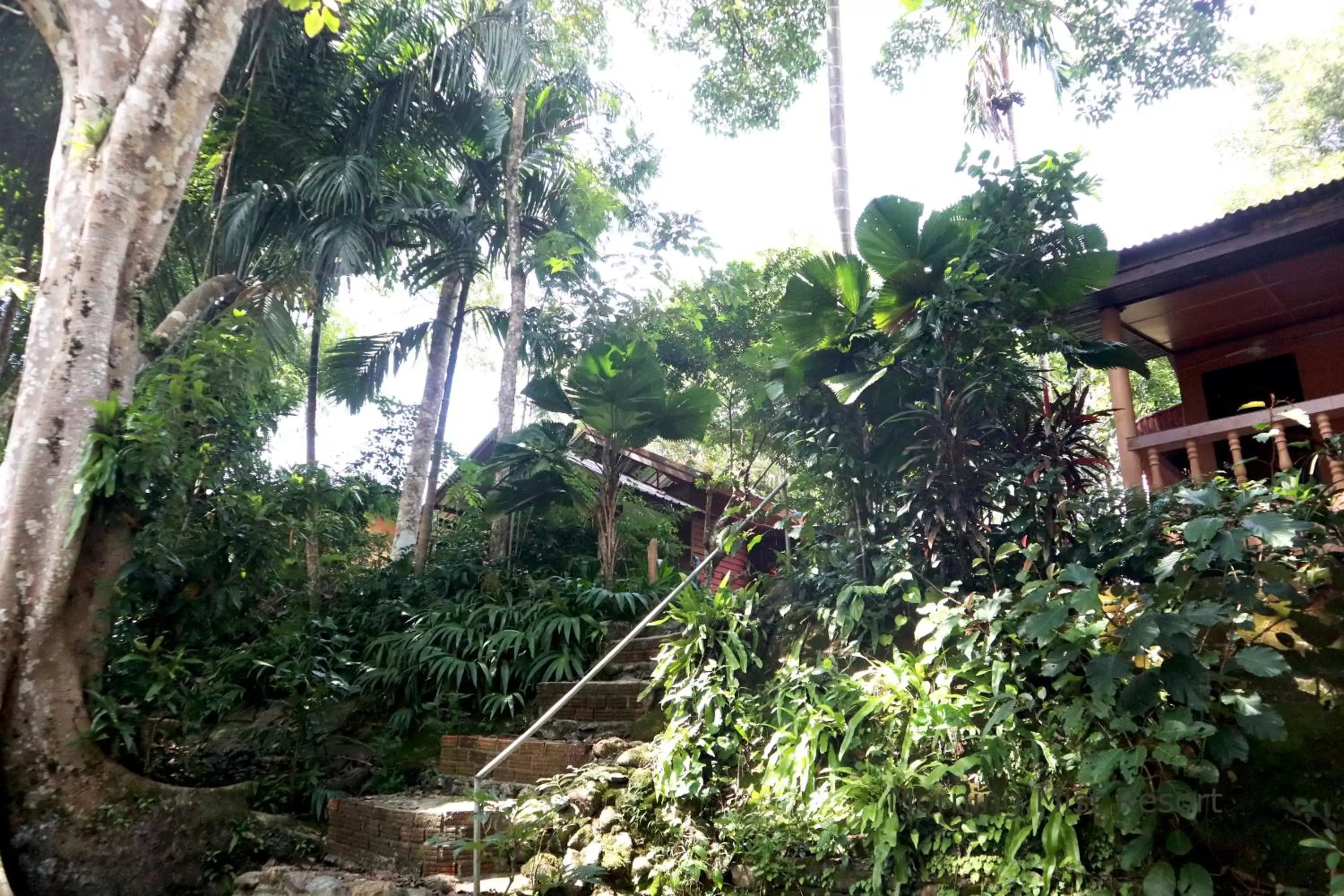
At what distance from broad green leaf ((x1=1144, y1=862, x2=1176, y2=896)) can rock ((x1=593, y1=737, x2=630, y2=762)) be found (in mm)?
2921

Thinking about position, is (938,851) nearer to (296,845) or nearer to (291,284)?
(296,845)

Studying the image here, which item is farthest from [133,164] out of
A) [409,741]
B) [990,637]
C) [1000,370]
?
[990,637]

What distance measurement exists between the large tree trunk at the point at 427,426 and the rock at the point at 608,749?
5.52 metres

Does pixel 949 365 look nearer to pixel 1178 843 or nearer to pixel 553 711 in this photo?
pixel 1178 843

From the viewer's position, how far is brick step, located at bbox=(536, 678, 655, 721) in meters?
5.60

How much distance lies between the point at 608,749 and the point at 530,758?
0.54 m

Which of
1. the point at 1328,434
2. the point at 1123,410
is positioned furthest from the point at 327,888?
the point at 1328,434

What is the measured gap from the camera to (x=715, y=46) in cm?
1177

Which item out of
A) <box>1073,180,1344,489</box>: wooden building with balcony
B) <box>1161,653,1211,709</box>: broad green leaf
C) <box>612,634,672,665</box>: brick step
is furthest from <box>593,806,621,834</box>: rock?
<box>1073,180,1344,489</box>: wooden building with balcony

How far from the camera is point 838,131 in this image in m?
9.70

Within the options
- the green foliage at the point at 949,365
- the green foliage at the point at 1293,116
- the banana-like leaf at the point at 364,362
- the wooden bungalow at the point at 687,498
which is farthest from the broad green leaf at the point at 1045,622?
the green foliage at the point at 1293,116

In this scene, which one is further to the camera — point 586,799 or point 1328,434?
point 1328,434

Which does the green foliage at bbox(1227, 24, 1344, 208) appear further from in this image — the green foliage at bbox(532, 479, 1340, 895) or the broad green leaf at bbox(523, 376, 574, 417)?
the green foliage at bbox(532, 479, 1340, 895)

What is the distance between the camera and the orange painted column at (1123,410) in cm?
678
